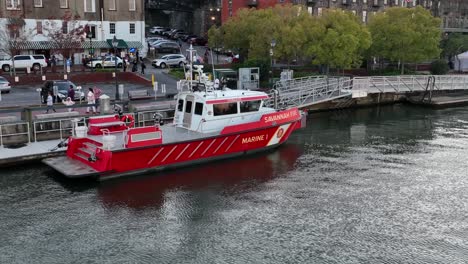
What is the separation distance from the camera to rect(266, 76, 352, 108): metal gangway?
35875 millimetres

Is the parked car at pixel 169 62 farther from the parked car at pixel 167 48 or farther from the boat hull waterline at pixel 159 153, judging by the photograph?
the boat hull waterline at pixel 159 153

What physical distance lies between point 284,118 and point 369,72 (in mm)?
31566

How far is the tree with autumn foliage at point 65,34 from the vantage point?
49.9 metres

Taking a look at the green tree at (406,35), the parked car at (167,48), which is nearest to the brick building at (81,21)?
the parked car at (167,48)

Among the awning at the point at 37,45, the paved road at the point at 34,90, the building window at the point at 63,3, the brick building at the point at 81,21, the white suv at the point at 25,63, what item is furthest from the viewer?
the building window at the point at 63,3

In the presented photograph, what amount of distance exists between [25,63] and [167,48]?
2195 cm

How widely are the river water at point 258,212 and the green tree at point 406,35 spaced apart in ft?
78.3

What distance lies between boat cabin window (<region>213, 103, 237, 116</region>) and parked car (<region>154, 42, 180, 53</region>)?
141 feet

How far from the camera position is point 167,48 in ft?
215

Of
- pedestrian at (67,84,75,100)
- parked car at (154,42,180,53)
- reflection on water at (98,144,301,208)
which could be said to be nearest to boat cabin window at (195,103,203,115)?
reflection on water at (98,144,301,208)

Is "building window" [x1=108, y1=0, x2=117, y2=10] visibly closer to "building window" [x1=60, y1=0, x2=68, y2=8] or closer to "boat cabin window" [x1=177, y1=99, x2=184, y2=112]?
"building window" [x1=60, y1=0, x2=68, y2=8]

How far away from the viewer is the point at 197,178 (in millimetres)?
21219

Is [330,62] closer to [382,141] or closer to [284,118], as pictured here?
[382,141]

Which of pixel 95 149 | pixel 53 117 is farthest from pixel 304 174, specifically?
pixel 53 117
